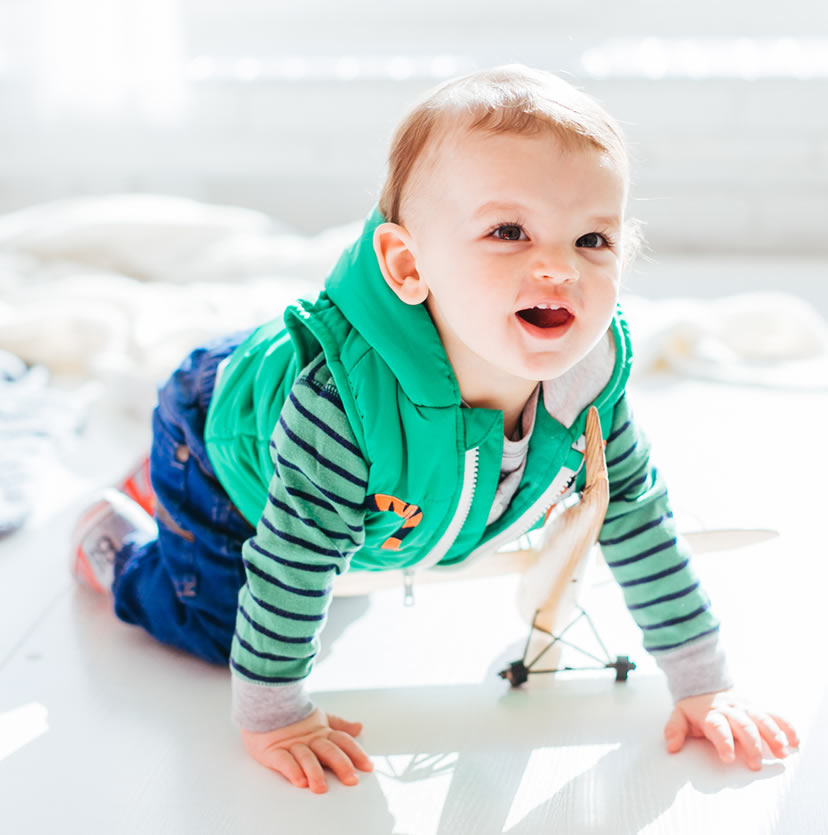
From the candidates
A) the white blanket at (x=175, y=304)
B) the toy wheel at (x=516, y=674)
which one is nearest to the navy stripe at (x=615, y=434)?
the toy wheel at (x=516, y=674)

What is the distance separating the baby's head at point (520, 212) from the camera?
701 millimetres

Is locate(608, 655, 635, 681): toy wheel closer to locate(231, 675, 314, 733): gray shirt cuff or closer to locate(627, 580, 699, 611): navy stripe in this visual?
locate(627, 580, 699, 611): navy stripe

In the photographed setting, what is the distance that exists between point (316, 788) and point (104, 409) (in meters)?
0.87

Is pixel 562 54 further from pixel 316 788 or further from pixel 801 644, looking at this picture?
pixel 316 788

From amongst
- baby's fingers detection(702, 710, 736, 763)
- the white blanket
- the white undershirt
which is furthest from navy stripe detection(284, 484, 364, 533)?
the white blanket

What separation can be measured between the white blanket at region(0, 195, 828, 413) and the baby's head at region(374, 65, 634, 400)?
2.71 ft

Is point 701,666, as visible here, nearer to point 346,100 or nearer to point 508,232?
point 508,232

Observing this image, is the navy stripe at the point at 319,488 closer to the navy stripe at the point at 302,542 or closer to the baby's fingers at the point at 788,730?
the navy stripe at the point at 302,542

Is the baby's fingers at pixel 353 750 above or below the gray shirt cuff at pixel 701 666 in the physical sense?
below

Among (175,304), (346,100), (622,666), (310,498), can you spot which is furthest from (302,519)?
(346,100)

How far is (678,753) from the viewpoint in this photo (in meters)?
0.82

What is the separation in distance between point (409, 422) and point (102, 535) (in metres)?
0.44

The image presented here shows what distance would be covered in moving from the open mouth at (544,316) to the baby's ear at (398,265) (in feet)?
0.27

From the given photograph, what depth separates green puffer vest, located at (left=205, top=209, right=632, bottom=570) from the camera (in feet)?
2.50
